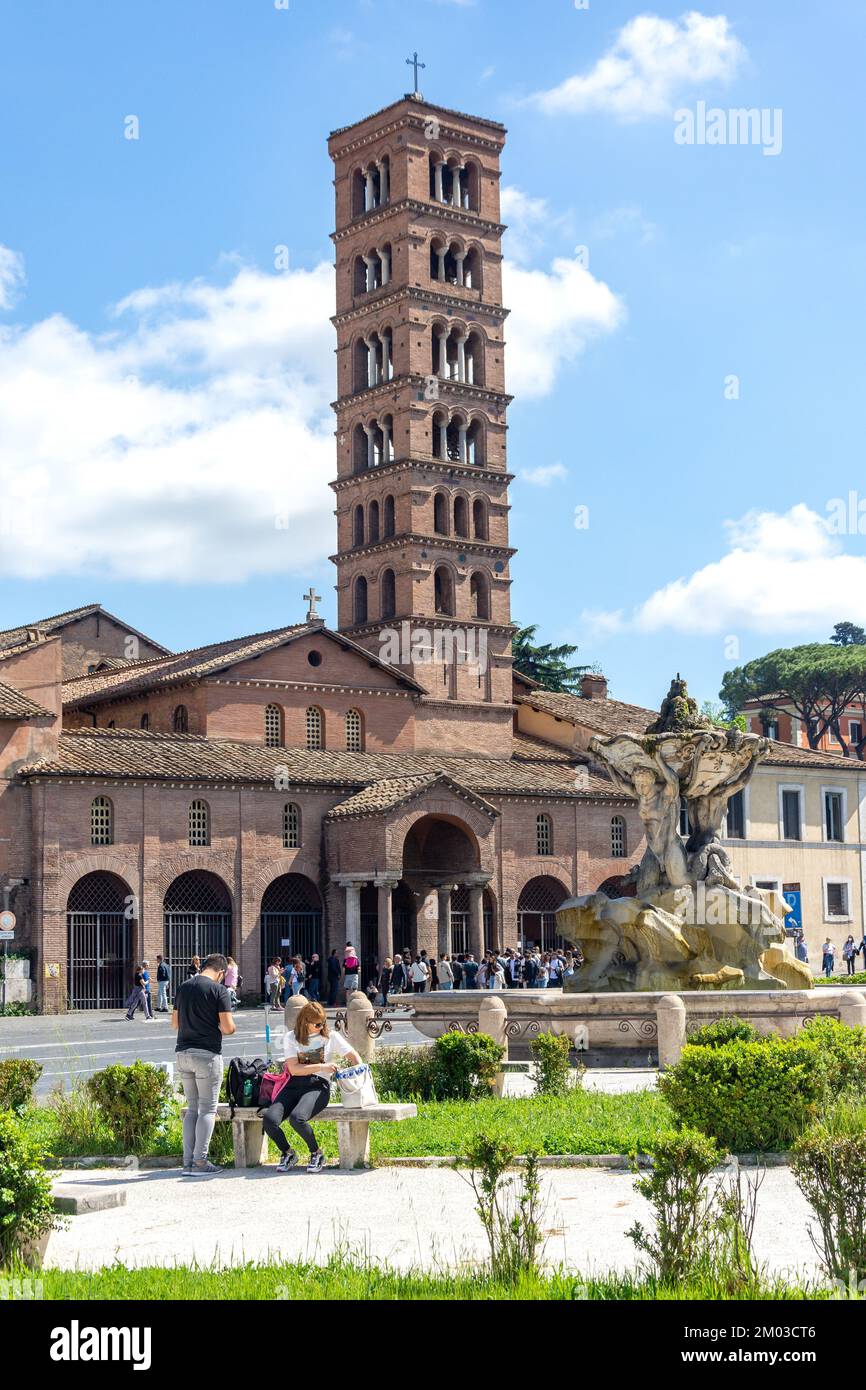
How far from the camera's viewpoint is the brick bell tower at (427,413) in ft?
180

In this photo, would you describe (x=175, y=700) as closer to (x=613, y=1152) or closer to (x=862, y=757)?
(x=613, y=1152)

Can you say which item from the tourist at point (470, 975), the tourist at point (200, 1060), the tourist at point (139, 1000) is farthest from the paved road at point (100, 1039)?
the tourist at point (200, 1060)

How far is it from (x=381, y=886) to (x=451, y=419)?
62.0 feet

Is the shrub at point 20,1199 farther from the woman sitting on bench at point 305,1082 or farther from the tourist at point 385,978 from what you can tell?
the tourist at point 385,978

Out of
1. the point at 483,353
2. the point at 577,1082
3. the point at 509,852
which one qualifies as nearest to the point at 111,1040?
the point at 577,1082

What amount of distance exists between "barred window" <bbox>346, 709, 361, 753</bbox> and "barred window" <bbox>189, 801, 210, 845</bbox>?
7.83 m

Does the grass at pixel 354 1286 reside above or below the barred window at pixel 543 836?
below

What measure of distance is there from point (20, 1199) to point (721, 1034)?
8712 millimetres

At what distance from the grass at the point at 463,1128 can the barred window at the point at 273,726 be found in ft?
110

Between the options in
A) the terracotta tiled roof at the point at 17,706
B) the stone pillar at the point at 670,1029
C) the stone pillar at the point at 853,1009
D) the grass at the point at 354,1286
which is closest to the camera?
the grass at the point at 354,1286

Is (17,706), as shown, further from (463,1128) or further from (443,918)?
(463,1128)

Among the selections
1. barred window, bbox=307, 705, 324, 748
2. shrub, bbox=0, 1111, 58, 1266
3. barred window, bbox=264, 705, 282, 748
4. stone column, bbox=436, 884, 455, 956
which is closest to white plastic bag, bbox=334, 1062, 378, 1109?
shrub, bbox=0, 1111, 58, 1266

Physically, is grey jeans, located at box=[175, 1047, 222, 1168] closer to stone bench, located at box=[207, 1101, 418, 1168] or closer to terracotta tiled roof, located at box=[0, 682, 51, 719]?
stone bench, located at box=[207, 1101, 418, 1168]

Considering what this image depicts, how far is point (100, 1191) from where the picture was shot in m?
11.3
